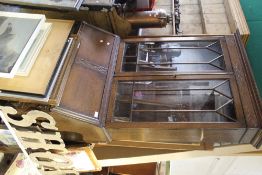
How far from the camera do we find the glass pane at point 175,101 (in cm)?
169

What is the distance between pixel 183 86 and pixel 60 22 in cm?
97

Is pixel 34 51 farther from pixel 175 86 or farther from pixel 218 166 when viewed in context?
pixel 218 166

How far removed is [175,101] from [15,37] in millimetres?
1094

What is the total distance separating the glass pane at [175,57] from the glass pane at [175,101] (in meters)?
0.13

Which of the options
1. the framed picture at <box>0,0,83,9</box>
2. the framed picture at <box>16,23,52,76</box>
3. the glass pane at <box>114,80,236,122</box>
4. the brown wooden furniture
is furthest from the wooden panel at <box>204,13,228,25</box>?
the framed picture at <box>16,23,52,76</box>

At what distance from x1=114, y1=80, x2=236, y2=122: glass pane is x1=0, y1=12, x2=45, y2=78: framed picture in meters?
0.65

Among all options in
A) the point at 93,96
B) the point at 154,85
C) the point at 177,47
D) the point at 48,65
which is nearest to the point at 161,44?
the point at 177,47

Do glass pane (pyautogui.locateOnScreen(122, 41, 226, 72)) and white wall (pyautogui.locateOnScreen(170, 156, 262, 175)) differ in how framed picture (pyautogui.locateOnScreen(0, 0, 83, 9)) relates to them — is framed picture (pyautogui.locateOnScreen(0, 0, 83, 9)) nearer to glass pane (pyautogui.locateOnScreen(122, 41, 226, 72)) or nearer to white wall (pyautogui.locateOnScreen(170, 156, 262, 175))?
glass pane (pyautogui.locateOnScreen(122, 41, 226, 72))

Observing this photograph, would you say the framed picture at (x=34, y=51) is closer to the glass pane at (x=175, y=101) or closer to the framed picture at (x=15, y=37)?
the framed picture at (x=15, y=37)

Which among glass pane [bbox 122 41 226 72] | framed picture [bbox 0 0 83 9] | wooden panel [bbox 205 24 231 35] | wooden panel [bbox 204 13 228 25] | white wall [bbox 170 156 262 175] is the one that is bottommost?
white wall [bbox 170 156 262 175]

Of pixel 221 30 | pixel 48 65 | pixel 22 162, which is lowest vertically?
pixel 22 162

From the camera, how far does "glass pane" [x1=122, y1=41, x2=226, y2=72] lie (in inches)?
75.5

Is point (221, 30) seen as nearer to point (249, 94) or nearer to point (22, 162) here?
point (249, 94)

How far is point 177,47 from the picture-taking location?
2.05 m
